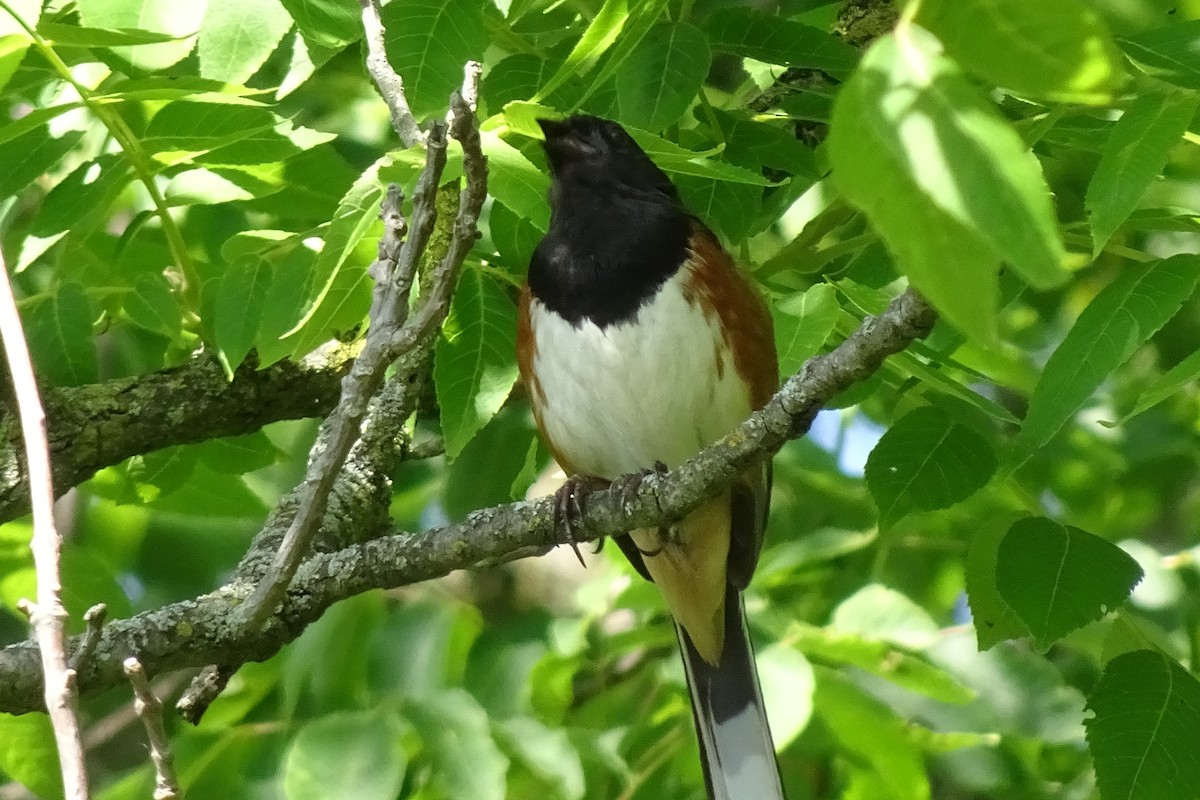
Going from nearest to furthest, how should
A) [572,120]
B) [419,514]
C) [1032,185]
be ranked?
[1032,185]
[572,120]
[419,514]

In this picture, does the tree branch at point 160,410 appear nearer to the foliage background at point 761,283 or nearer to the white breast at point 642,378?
the foliage background at point 761,283

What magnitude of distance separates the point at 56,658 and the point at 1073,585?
1582mm

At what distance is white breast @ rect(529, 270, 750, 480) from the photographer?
2.71 meters

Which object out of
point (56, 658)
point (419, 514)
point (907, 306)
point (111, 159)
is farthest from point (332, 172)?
point (419, 514)

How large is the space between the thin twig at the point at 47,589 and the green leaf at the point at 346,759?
1.12 metres

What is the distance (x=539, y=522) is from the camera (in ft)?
7.27

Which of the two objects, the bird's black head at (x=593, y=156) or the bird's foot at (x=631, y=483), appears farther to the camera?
the bird's black head at (x=593, y=156)

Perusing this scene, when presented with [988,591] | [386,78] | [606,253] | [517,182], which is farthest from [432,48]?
[988,591]

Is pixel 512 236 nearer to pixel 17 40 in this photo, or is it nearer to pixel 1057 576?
pixel 17 40

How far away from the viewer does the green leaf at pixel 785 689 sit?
2.57m

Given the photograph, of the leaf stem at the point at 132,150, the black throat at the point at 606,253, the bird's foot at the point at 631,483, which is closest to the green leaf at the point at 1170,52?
the bird's foot at the point at 631,483

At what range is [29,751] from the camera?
2.40 meters

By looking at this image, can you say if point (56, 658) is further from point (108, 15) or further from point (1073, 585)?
point (1073, 585)

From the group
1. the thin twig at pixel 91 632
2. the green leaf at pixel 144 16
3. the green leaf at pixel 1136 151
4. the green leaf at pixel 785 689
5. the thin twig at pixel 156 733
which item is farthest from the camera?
the green leaf at pixel 785 689
